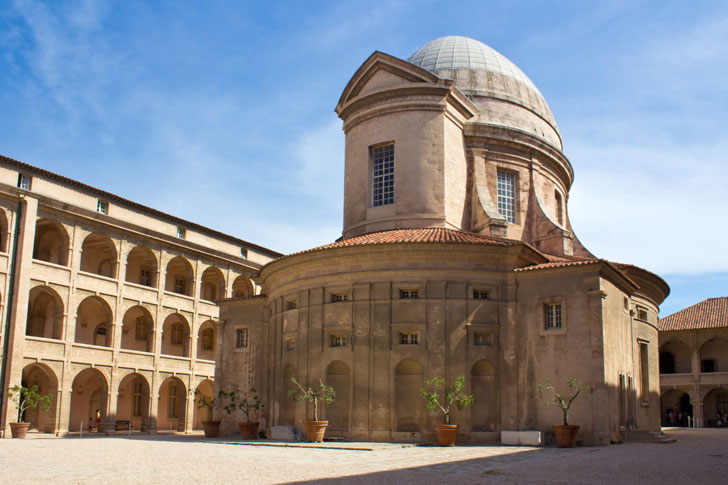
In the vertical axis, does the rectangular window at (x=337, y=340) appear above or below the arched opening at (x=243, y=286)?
below

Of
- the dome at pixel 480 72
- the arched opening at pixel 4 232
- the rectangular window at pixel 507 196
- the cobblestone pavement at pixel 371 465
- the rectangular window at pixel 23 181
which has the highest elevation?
the dome at pixel 480 72

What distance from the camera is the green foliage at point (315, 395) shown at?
86.1 feet

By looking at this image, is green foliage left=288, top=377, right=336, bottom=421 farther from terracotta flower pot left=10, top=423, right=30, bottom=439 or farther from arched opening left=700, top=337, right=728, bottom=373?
arched opening left=700, top=337, right=728, bottom=373

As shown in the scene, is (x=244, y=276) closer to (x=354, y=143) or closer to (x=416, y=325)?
(x=354, y=143)

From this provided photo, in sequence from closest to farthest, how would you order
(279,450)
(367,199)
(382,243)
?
(279,450)
(382,243)
(367,199)

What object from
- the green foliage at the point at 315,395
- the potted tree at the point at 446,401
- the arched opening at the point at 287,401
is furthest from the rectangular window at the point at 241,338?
the potted tree at the point at 446,401

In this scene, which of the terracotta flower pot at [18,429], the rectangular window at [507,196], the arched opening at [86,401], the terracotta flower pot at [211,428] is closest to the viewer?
the terracotta flower pot at [211,428]

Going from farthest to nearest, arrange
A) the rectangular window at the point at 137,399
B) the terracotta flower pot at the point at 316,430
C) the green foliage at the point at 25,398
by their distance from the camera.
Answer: the rectangular window at the point at 137,399 → the green foliage at the point at 25,398 → the terracotta flower pot at the point at 316,430

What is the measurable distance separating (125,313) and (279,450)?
85.8 ft

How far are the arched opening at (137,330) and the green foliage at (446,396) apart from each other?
79.8 feet

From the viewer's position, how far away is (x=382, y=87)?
3269 centimetres

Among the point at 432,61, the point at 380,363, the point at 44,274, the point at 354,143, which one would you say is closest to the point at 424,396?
the point at 380,363

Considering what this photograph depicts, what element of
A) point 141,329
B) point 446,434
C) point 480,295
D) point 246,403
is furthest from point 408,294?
point 141,329

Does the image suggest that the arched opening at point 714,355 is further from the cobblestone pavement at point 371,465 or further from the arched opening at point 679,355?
the cobblestone pavement at point 371,465
